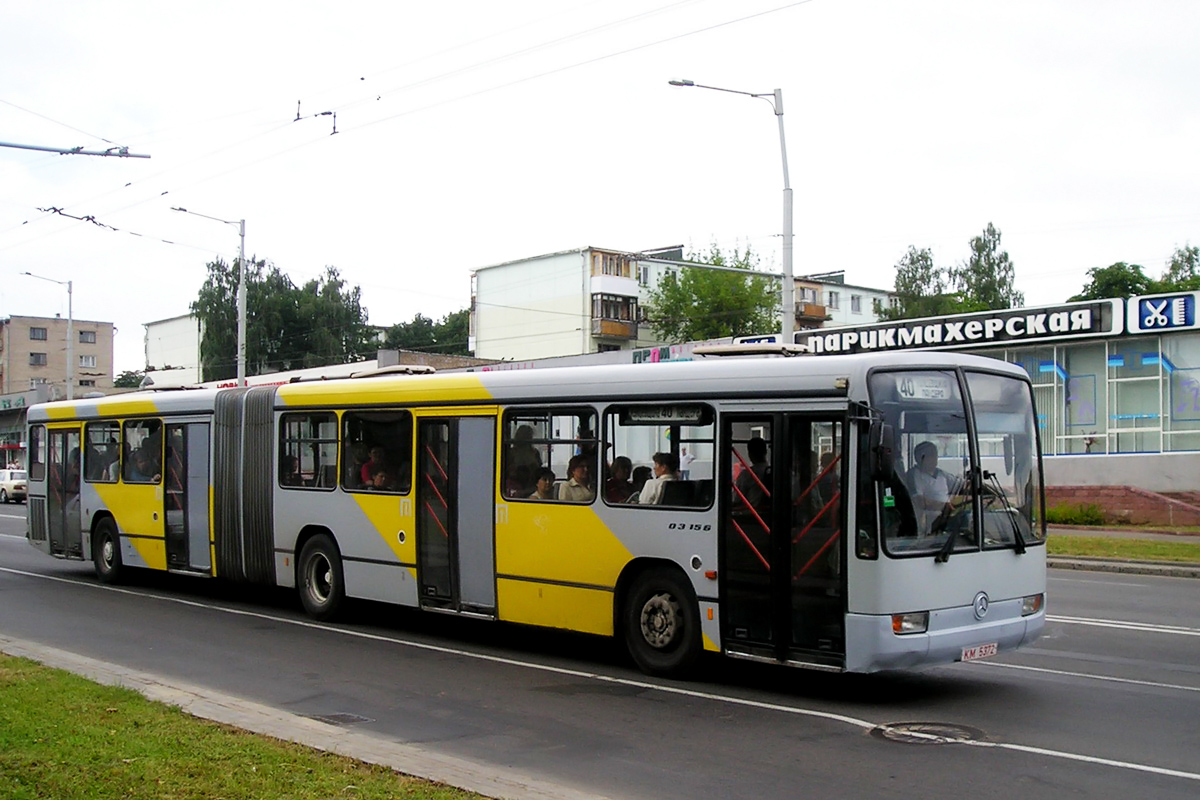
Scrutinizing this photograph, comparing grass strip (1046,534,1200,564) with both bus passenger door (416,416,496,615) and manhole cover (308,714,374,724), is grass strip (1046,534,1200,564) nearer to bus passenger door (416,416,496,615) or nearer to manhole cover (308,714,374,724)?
bus passenger door (416,416,496,615)

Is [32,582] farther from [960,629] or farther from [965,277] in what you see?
[965,277]

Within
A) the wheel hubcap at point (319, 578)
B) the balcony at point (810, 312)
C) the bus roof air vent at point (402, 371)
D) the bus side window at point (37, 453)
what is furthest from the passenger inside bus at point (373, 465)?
the balcony at point (810, 312)

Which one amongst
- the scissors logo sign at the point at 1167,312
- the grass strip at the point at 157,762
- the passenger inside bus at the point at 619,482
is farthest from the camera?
the scissors logo sign at the point at 1167,312

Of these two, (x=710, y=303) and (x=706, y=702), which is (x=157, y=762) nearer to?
(x=706, y=702)

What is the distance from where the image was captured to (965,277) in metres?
83.8

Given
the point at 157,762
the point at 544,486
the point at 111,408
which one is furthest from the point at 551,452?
the point at 111,408

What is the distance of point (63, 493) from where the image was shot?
1978 centimetres

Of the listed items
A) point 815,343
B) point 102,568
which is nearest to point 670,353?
point 815,343

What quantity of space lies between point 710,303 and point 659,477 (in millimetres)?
73635

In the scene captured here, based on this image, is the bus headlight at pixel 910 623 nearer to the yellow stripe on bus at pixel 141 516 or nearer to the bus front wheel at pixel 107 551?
the yellow stripe on bus at pixel 141 516

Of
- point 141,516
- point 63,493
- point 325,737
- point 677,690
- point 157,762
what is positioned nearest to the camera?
point 157,762

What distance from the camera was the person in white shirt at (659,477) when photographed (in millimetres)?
10781

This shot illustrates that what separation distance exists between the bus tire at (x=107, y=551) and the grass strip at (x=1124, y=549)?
16.1 metres

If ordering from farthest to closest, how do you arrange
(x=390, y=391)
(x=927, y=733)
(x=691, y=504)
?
(x=390, y=391) < (x=691, y=504) < (x=927, y=733)
